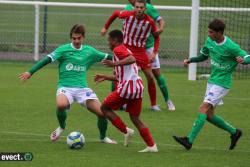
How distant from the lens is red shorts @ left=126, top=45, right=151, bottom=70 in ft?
46.6

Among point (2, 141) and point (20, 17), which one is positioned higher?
point (20, 17)

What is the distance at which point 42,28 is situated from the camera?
2350cm

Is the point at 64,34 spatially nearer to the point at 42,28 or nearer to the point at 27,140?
the point at 42,28

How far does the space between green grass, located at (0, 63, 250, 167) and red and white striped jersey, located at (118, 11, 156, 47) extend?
131cm

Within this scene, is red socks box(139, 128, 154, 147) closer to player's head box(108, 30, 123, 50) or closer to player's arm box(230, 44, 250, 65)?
player's head box(108, 30, 123, 50)

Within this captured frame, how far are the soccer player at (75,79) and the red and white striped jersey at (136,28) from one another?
2605mm

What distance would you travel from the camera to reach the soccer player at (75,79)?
11.4 m

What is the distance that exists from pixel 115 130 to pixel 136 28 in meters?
2.38

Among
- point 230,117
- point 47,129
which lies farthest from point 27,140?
point 230,117

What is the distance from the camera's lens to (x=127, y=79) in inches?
416

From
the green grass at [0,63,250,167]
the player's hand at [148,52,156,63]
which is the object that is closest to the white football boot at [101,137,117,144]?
the green grass at [0,63,250,167]

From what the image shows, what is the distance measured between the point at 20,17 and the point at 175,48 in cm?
477

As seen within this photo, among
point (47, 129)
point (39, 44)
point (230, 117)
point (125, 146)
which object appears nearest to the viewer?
point (125, 146)

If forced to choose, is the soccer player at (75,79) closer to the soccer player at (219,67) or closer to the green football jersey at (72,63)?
the green football jersey at (72,63)
